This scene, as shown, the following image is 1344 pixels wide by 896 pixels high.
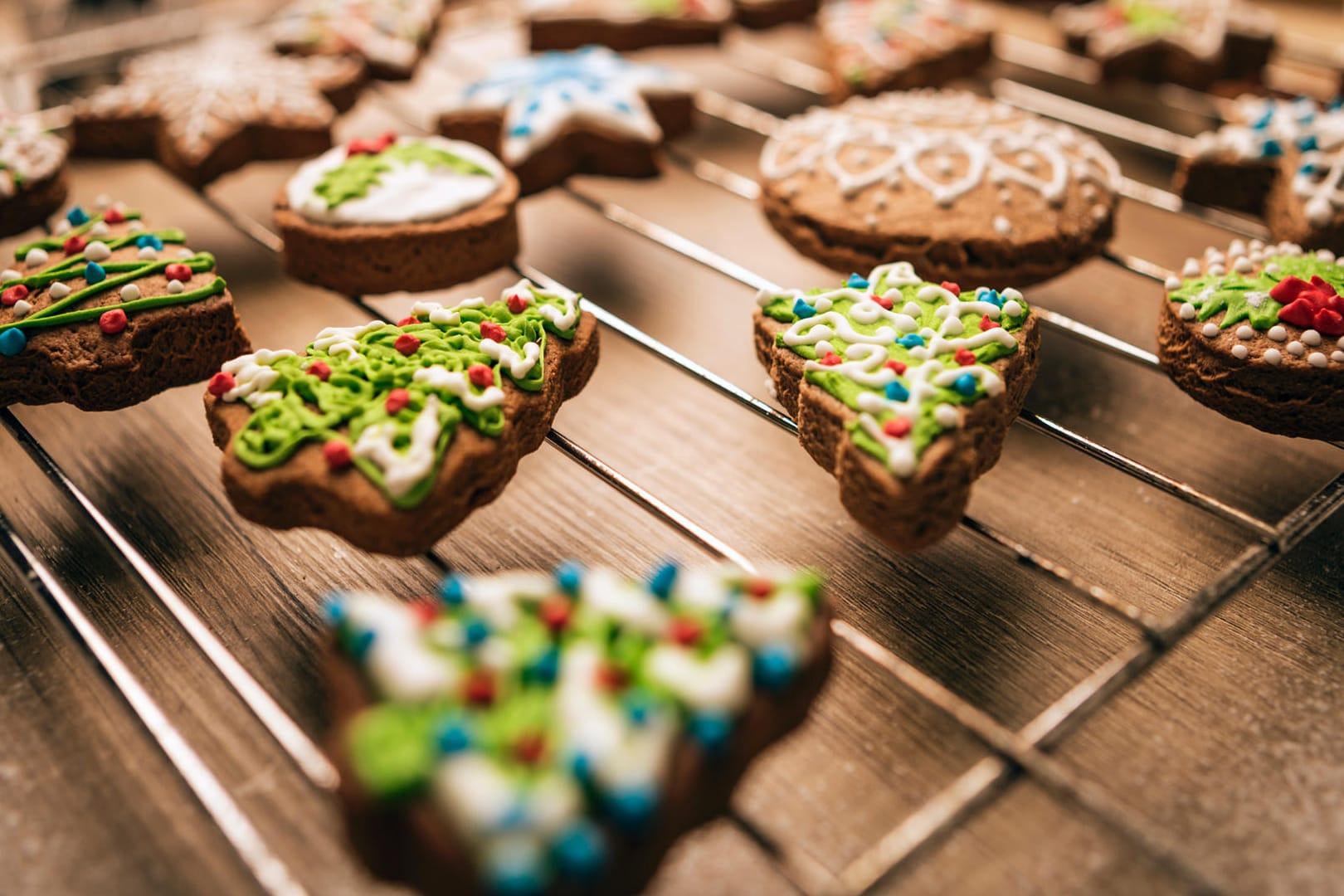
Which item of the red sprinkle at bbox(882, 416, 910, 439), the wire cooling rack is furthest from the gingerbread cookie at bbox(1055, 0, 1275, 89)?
the red sprinkle at bbox(882, 416, 910, 439)

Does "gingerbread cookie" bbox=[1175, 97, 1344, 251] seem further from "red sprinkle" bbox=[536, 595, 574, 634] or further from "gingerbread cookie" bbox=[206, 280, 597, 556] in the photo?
"red sprinkle" bbox=[536, 595, 574, 634]

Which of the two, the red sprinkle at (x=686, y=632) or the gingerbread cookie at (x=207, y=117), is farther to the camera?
the gingerbread cookie at (x=207, y=117)

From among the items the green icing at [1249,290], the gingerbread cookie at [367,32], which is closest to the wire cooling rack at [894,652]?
the green icing at [1249,290]

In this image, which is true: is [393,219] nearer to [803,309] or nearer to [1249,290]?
[803,309]

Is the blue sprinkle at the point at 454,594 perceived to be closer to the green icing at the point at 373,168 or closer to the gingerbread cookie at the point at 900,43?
the green icing at the point at 373,168

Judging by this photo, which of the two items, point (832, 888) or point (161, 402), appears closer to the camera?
point (832, 888)

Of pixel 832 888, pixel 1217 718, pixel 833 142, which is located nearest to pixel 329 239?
pixel 833 142

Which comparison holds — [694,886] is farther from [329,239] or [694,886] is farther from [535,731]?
[329,239]
